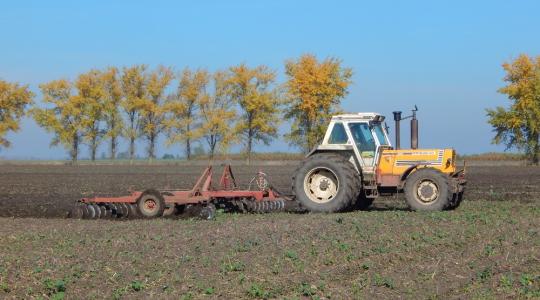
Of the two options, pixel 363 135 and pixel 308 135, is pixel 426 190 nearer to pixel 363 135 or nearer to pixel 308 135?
pixel 363 135

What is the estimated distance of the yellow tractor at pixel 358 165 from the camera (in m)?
18.7

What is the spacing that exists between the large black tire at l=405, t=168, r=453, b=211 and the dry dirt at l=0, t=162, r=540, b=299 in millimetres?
1081

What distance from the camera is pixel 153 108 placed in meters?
72.0

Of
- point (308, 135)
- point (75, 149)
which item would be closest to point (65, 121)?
point (75, 149)

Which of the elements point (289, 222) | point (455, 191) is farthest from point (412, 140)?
point (289, 222)

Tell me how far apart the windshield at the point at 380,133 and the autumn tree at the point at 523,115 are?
156 feet

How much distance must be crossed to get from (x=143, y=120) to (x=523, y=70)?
115 feet

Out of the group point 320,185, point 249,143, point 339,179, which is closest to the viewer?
point 339,179

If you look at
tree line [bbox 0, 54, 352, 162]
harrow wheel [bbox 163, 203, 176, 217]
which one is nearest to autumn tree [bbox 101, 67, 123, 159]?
tree line [bbox 0, 54, 352, 162]

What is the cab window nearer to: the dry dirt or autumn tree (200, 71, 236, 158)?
the dry dirt

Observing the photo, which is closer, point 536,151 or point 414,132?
point 414,132

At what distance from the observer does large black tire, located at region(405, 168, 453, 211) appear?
18.0 m

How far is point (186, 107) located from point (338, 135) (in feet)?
177

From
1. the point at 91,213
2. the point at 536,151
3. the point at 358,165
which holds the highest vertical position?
the point at 536,151
